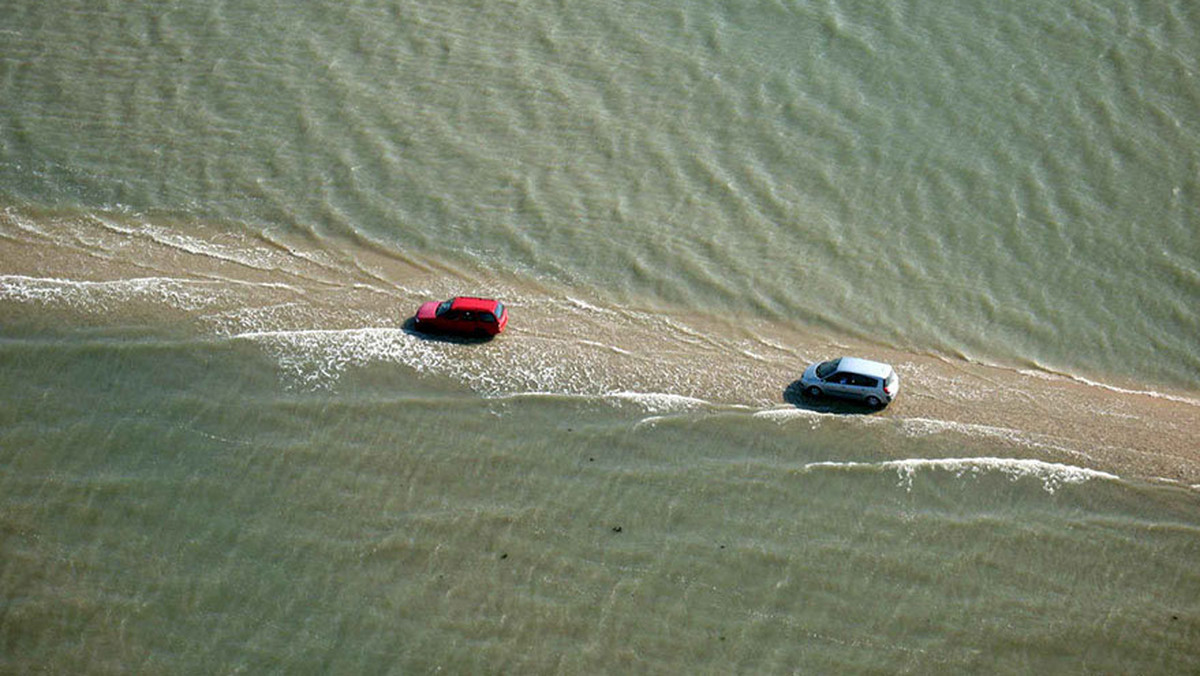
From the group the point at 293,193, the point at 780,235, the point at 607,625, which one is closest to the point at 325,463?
the point at 607,625

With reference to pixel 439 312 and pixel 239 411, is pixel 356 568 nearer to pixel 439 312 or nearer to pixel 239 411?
pixel 239 411

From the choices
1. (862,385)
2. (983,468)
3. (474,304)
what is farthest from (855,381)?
(474,304)

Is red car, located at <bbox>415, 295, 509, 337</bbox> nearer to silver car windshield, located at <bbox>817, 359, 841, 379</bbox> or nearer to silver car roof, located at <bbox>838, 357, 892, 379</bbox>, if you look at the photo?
silver car windshield, located at <bbox>817, 359, 841, 379</bbox>

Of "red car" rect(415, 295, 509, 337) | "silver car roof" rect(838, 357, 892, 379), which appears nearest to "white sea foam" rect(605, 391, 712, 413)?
"silver car roof" rect(838, 357, 892, 379)

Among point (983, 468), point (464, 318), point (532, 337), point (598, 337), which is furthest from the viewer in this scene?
point (598, 337)

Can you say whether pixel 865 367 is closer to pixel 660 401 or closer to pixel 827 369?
pixel 827 369

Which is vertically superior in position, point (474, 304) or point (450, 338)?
point (474, 304)
